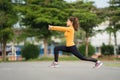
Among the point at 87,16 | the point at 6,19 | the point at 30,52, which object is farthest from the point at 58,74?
the point at 30,52

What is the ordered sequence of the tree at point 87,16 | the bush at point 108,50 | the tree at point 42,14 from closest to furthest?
the tree at point 42,14 < the tree at point 87,16 < the bush at point 108,50

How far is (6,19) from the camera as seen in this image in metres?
43.2

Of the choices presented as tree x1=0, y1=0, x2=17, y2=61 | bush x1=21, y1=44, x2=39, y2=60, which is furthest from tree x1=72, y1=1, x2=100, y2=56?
tree x1=0, y1=0, x2=17, y2=61

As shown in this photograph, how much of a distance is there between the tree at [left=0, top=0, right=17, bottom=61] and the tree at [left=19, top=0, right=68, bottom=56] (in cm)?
112

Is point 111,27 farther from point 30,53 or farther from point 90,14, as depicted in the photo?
point 30,53

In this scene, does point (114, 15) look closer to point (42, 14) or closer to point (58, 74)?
point (42, 14)

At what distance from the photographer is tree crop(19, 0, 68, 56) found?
43928 millimetres

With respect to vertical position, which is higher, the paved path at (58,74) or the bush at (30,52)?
the paved path at (58,74)

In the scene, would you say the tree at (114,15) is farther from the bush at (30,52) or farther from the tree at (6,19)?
the tree at (6,19)

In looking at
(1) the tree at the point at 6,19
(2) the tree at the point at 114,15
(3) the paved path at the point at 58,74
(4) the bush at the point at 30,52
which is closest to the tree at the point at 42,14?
(1) the tree at the point at 6,19

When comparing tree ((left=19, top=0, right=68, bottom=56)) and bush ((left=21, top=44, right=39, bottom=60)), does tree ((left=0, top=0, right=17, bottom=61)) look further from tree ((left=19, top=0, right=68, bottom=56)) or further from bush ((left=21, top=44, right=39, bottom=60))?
bush ((left=21, top=44, right=39, bottom=60))

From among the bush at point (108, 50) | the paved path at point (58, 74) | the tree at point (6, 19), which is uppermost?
the tree at point (6, 19)

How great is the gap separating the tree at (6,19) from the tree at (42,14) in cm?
112

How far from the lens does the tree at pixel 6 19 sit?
141ft
